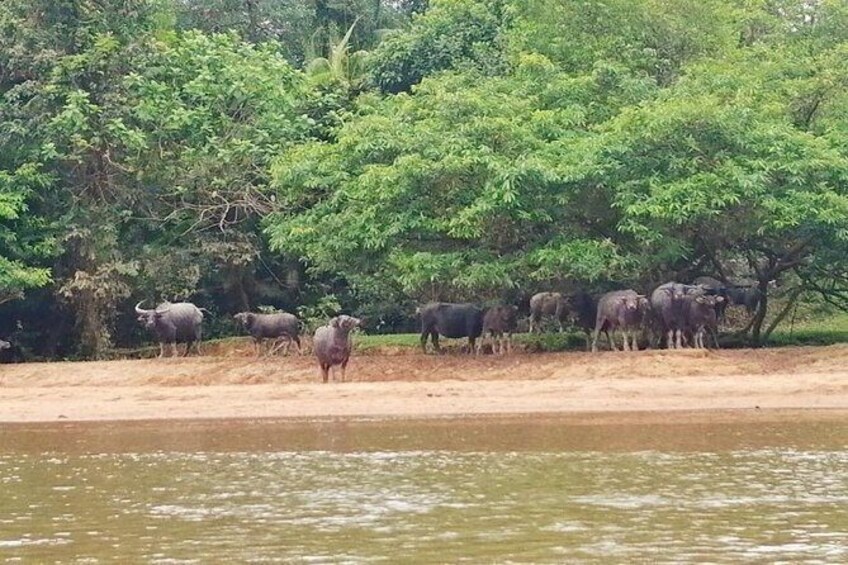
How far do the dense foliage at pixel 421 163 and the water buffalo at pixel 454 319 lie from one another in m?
0.59

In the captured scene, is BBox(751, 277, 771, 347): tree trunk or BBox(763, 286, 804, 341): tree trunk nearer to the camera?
BBox(751, 277, 771, 347): tree trunk

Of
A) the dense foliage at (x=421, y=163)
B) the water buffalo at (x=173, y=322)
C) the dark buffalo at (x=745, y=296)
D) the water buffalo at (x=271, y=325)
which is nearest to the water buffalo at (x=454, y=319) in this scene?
the dense foliage at (x=421, y=163)

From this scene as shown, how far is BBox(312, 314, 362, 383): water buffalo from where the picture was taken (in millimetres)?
24062

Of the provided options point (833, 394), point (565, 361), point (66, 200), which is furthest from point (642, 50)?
point (66, 200)

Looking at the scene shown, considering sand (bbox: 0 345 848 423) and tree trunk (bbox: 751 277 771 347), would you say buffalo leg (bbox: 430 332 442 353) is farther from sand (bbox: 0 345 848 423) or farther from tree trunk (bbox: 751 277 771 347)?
tree trunk (bbox: 751 277 771 347)

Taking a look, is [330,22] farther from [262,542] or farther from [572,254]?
[262,542]

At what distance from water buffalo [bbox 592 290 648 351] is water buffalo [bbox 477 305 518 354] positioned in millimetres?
1591

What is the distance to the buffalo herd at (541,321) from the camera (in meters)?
25.4

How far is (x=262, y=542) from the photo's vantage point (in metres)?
11.4

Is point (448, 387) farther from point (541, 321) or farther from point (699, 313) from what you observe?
point (541, 321)

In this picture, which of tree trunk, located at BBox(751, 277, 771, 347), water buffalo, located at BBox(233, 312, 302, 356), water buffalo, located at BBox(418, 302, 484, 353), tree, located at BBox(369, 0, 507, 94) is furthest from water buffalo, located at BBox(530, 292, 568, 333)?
tree, located at BBox(369, 0, 507, 94)

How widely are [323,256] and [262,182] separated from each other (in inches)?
166

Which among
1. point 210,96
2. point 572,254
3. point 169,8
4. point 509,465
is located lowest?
point 509,465

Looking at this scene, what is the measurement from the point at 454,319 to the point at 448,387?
435 cm
